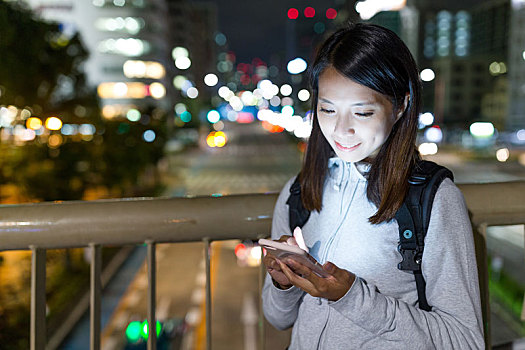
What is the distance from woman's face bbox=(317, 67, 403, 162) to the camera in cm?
166

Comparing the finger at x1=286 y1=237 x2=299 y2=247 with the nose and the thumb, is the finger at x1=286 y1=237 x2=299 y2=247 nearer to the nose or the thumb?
the thumb

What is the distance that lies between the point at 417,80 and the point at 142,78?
97329 millimetres

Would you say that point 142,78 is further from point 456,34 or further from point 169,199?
point 169,199

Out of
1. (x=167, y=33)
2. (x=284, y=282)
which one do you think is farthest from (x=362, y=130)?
(x=167, y=33)

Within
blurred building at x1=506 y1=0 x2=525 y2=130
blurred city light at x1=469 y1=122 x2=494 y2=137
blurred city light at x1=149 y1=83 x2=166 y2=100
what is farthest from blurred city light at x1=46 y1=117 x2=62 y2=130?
blurred city light at x1=149 y1=83 x2=166 y2=100

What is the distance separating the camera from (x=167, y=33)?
11081cm

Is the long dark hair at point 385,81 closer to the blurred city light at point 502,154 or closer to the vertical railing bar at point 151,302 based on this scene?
the vertical railing bar at point 151,302

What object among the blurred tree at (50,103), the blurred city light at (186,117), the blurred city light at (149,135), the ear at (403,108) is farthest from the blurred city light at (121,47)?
the ear at (403,108)

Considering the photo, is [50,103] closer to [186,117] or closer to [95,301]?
[95,301]

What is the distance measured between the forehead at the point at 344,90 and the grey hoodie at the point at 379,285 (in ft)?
0.82

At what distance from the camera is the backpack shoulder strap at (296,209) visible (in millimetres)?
1894

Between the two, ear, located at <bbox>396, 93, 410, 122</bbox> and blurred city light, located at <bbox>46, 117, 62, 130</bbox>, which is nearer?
ear, located at <bbox>396, 93, 410, 122</bbox>

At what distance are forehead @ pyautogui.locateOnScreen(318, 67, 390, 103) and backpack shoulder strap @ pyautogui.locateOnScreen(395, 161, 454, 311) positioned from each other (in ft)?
0.89

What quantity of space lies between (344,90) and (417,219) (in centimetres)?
45
